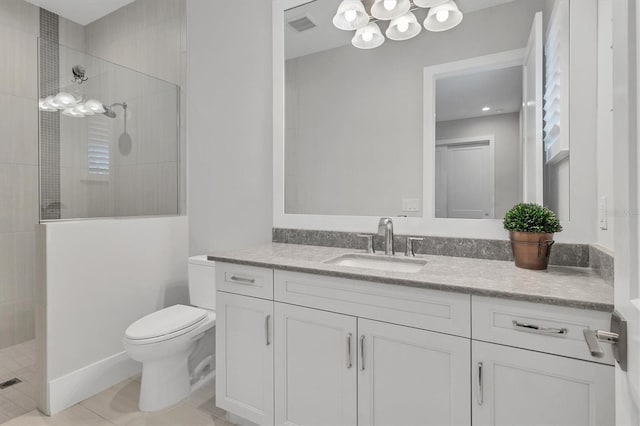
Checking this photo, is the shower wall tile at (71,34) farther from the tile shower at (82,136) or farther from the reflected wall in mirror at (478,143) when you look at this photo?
the reflected wall in mirror at (478,143)

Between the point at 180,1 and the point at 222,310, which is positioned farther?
the point at 180,1

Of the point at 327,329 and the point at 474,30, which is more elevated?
the point at 474,30

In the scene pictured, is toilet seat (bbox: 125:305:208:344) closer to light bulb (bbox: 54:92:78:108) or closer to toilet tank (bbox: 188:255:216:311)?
toilet tank (bbox: 188:255:216:311)

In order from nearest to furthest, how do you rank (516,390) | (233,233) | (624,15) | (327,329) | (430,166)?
(624,15) < (516,390) < (327,329) < (430,166) < (233,233)

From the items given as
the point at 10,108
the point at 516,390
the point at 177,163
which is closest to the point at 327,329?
the point at 516,390

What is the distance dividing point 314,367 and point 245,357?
37 cm

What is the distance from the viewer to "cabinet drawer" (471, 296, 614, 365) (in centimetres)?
98

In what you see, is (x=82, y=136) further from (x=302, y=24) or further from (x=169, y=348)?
(x=302, y=24)

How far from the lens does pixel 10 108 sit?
2588 mm

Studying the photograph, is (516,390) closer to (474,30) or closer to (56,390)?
(474,30)

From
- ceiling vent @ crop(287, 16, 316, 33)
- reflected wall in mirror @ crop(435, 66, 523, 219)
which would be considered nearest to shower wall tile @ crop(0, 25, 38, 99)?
ceiling vent @ crop(287, 16, 316, 33)

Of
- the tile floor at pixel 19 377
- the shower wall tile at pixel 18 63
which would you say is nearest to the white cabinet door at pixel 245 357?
the tile floor at pixel 19 377

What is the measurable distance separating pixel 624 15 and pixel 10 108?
348cm

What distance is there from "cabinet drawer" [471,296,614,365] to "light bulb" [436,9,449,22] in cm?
132
